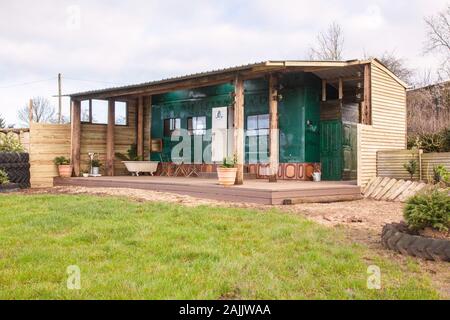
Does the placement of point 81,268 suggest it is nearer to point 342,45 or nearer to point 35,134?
point 35,134

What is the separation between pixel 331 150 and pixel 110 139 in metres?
7.21

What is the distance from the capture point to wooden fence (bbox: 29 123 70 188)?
13586mm

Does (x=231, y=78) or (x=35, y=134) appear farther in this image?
(x=35, y=134)

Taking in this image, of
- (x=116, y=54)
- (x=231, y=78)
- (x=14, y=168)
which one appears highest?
(x=116, y=54)

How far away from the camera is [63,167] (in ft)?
45.9

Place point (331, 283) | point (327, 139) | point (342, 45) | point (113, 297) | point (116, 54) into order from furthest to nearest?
point (342, 45) < point (116, 54) < point (327, 139) < point (331, 283) < point (113, 297)

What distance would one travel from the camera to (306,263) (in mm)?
3994

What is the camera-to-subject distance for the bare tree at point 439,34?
24.0 m

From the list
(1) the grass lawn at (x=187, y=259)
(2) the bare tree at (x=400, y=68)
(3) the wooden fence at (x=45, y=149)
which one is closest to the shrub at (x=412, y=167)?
(1) the grass lawn at (x=187, y=259)

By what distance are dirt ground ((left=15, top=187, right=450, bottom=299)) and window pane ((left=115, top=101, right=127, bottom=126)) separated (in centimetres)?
521

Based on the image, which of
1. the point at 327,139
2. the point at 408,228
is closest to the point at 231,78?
the point at 327,139

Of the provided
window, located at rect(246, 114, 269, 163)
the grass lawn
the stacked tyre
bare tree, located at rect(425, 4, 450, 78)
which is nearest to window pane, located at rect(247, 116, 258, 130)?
window, located at rect(246, 114, 269, 163)

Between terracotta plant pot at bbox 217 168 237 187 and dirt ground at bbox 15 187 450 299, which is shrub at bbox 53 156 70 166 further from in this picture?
terracotta plant pot at bbox 217 168 237 187
